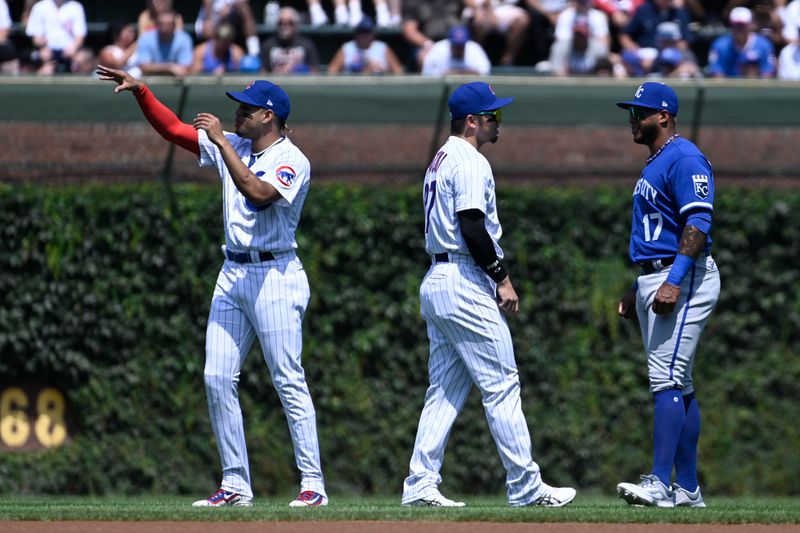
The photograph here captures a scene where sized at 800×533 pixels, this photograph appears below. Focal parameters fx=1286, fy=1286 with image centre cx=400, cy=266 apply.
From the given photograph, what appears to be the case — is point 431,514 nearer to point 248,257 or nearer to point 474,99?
point 248,257

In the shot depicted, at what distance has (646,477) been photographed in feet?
20.3

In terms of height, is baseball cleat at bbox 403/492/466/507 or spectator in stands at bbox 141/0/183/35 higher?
spectator in stands at bbox 141/0/183/35

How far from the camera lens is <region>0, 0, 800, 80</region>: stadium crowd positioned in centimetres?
1169

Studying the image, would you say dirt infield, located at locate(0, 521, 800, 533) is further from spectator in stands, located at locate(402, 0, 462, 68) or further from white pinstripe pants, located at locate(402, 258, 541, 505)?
spectator in stands, located at locate(402, 0, 462, 68)

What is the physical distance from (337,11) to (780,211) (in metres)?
5.12

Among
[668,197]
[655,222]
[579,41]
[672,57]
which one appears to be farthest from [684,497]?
[579,41]

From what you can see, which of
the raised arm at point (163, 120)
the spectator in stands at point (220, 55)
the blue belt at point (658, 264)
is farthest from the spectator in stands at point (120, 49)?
the blue belt at point (658, 264)

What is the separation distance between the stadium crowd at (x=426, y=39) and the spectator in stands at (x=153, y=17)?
15 mm

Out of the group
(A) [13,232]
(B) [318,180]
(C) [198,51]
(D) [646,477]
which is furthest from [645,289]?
(C) [198,51]

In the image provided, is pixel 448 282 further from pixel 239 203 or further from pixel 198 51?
pixel 198 51

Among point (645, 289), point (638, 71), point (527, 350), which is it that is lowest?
point (527, 350)

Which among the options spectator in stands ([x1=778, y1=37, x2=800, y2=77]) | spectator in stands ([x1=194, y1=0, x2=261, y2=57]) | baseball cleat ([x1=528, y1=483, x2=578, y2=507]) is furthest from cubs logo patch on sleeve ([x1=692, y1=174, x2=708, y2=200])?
spectator in stands ([x1=194, y1=0, x2=261, y2=57])

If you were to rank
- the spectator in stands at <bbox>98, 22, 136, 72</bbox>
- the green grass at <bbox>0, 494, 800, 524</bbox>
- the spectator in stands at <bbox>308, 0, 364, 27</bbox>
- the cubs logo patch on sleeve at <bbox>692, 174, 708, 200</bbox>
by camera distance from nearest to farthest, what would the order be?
the green grass at <bbox>0, 494, 800, 524</bbox>, the cubs logo patch on sleeve at <bbox>692, 174, 708, 200</bbox>, the spectator in stands at <bbox>98, 22, 136, 72</bbox>, the spectator in stands at <bbox>308, 0, 364, 27</bbox>

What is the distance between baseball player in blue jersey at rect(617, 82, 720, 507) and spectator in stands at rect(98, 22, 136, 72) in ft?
21.1
